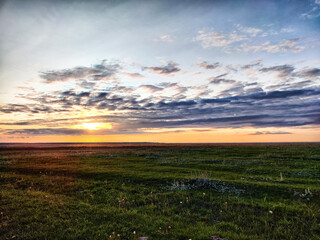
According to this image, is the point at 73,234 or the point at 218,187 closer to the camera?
the point at 73,234

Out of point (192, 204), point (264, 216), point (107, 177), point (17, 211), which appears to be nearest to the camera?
point (264, 216)

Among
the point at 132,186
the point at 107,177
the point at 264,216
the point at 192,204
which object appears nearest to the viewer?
the point at 264,216

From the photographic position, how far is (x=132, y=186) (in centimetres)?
1677

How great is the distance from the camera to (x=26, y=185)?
18031 mm

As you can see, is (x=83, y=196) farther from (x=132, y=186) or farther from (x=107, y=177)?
(x=107, y=177)

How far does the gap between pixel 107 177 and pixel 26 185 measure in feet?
23.7

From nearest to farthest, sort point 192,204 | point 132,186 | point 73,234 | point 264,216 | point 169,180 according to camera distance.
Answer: point 73,234 → point 264,216 → point 192,204 → point 132,186 → point 169,180

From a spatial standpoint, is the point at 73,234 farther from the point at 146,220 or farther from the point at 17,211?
the point at 17,211

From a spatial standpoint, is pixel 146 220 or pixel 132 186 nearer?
pixel 146 220

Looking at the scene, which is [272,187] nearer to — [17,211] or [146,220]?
[146,220]

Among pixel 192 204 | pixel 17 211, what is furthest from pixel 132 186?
pixel 17 211

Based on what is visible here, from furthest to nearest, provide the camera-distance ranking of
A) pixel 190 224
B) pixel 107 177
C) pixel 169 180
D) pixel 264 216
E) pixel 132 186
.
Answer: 1. pixel 107 177
2. pixel 169 180
3. pixel 132 186
4. pixel 264 216
5. pixel 190 224

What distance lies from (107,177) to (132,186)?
478 centimetres

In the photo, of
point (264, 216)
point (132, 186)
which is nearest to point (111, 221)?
point (132, 186)
